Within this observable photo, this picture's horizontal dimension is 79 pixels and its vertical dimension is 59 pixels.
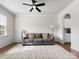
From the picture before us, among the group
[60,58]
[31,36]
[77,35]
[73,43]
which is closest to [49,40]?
[31,36]

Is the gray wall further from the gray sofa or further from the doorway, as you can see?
the gray sofa

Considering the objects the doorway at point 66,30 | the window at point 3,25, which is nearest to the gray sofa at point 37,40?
the window at point 3,25

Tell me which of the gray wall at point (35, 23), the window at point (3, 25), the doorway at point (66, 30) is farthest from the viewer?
the gray wall at point (35, 23)

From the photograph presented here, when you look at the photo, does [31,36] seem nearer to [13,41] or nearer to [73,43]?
[13,41]

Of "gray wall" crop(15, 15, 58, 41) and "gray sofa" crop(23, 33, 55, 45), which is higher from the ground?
"gray wall" crop(15, 15, 58, 41)

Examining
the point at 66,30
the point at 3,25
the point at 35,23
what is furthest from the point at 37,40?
the point at 66,30

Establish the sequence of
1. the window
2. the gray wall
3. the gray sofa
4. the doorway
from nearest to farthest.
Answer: the window
the gray sofa
the doorway
the gray wall

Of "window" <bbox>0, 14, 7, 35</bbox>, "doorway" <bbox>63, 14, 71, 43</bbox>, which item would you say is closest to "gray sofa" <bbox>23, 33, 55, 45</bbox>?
"window" <bbox>0, 14, 7, 35</bbox>

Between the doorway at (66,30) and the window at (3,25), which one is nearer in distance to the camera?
the window at (3,25)

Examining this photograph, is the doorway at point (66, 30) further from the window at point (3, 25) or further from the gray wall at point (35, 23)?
the window at point (3, 25)

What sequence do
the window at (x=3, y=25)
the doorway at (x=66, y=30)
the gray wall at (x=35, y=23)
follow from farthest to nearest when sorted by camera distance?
the gray wall at (x=35, y=23)
the doorway at (x=66, y=30)
the window at (x=3, y=25)

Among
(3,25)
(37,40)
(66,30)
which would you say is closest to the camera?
(3,25)

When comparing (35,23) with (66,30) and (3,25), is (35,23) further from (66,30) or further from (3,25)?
(3,25)

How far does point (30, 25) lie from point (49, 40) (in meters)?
2.82
